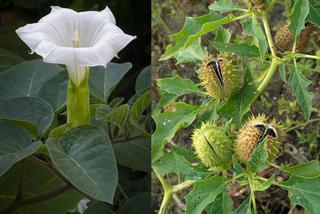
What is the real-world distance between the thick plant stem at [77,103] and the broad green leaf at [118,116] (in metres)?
0.02

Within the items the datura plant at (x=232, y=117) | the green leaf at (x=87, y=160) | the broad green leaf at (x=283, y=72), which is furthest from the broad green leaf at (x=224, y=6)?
the green leaf at (x=87, y=160)

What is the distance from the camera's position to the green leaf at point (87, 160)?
604mm

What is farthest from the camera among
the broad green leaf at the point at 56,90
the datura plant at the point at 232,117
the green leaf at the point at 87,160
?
the datura plant at the point at 232,117

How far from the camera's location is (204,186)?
81 centimetres

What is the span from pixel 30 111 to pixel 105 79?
11cm

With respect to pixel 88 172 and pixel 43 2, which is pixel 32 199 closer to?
pixel 88 172

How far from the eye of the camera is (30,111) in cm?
68

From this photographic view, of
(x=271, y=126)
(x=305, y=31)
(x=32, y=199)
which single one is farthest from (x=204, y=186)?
(x=305, y=31)

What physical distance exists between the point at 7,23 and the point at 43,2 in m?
0.05

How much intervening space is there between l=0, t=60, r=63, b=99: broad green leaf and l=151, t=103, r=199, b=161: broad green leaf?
213 millimetres

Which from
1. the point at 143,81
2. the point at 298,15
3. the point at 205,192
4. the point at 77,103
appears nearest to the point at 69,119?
the point at 77,103

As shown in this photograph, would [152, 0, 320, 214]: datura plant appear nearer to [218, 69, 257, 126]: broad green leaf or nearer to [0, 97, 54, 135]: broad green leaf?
[218, 69, 257, 126]: broad green leaf

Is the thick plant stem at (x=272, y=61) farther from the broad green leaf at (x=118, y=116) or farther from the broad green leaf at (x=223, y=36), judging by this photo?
the broad green leaf at (x=118, y=116)

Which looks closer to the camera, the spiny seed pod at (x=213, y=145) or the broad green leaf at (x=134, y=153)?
the broad green leaf at (x=134, y=153)
